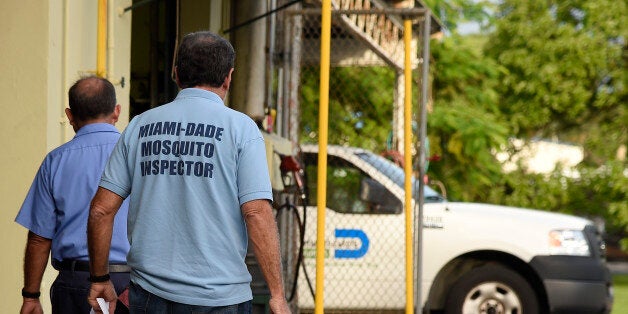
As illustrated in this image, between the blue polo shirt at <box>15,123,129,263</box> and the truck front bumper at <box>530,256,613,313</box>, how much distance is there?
6468mm

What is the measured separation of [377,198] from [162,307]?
7279 mm

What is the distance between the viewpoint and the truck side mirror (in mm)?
10781

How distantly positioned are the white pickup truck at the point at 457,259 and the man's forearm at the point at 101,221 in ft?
21.6

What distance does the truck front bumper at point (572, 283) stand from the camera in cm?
1040

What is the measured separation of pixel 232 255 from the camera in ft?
11.9

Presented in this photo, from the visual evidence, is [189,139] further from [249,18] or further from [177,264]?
[249,18]

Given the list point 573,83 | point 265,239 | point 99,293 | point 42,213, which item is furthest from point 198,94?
point 573,83

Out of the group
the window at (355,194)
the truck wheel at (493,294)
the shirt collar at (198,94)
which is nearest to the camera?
the shirt collar at (198,94)

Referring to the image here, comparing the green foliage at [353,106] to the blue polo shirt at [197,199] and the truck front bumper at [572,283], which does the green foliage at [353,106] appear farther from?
the blue polo shirt at [197,199]

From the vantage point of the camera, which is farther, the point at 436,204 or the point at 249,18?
the point at 436,204

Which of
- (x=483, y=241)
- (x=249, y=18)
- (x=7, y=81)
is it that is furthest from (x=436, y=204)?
(x=7, y=81)

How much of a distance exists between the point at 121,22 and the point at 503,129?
10.7 m

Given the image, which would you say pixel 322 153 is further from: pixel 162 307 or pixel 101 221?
pixel 162 307

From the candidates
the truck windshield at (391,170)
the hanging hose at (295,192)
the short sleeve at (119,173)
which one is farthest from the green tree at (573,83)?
the short sleeve at (119,173)
